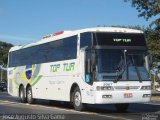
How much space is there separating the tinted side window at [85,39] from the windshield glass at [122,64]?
73cm

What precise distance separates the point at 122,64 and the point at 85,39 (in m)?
2.01

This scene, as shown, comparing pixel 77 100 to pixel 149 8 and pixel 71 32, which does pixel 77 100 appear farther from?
pixel 149 8

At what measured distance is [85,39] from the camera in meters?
21.2

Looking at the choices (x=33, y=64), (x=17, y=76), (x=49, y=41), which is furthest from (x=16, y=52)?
(x=49, y=41)

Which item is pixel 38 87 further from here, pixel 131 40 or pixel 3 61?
pixel 3 61

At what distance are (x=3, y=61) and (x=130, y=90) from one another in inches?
3289

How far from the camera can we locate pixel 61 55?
77.9ft

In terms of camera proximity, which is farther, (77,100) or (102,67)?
(77,100)

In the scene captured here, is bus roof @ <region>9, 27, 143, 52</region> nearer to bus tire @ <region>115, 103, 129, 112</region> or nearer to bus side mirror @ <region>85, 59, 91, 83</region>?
bus side mirror @ <region>85, 59, 91, 83</region>

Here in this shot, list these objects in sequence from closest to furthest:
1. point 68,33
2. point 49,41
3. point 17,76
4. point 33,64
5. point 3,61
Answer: point 68,33 < point 49,41 < point 33,64 < point 17,76 < point 3,61

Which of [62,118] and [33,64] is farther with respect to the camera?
[33,64]

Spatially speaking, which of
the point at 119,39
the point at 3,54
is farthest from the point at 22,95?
the point at 3,54

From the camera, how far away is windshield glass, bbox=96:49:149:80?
20078 mm

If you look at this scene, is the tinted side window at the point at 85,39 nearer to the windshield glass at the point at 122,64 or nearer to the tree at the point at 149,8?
the windshield glass at the point at 122,64
